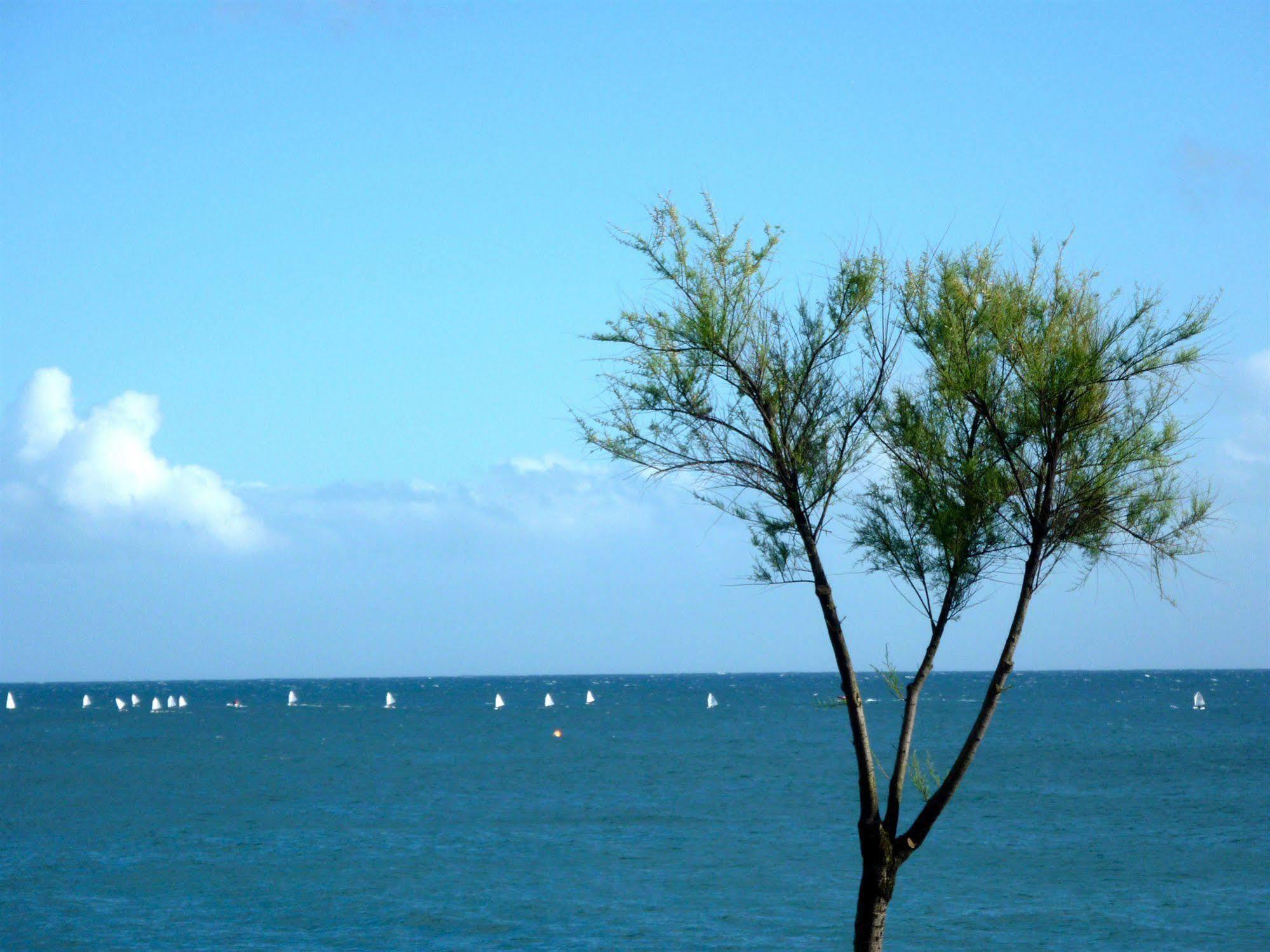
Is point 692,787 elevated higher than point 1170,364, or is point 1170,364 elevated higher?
point 1170,364

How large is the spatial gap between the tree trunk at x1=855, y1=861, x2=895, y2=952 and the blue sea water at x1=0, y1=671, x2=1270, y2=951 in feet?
54.6

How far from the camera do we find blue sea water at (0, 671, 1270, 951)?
28.5 m

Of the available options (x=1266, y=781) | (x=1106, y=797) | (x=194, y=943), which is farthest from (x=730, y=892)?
(x=1266, y=781)

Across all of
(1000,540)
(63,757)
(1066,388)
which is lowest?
(63,757)

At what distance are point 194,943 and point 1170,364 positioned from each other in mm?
23536

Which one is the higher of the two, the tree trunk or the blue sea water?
the tree trunk

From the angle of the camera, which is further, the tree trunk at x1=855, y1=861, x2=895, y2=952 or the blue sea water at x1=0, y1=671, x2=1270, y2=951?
the blue sea water at x1=0, y1=671, x2=1270, y2=951

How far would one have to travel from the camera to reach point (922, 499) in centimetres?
1211

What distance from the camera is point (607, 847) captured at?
131 ft

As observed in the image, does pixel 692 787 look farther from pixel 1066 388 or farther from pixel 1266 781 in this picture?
pixel 1066 388

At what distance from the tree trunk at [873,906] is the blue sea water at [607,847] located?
16.6 m

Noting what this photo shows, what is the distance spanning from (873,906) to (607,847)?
30062 mm

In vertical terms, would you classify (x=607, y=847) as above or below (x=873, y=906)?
below

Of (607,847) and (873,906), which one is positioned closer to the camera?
(873,906)
